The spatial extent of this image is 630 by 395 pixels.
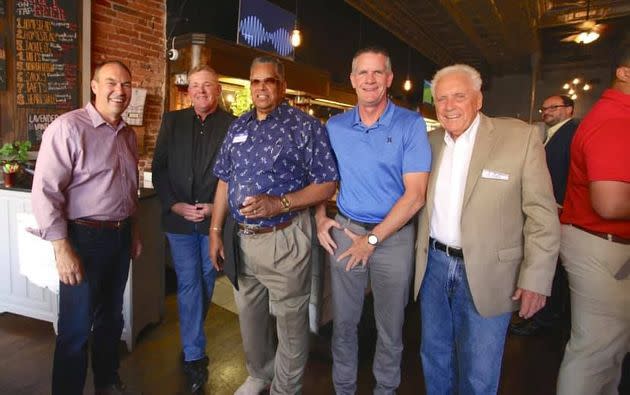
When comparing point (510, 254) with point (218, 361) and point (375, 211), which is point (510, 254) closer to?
point (375, 211)

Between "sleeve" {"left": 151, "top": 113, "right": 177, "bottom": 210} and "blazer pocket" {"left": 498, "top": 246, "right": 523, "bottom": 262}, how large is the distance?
189 cm

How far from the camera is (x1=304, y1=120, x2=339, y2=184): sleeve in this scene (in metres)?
2.11

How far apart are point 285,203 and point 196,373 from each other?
1388 millimetres

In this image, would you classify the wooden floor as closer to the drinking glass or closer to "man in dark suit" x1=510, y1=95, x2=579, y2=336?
"man in dark suit" x1=510, y1=95, x2=579, y2=336

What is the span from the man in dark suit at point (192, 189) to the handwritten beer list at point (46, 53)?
195cm

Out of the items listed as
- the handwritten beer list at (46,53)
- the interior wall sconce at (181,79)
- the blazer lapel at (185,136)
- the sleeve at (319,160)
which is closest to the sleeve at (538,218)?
the sleeve at (319,160)

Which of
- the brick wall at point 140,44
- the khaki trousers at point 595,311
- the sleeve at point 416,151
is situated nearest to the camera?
the khaki trousers at point 595,311

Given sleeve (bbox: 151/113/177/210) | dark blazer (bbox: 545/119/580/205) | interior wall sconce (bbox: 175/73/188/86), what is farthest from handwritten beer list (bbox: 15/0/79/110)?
dark blazer (bbox: 545/119/580/205)

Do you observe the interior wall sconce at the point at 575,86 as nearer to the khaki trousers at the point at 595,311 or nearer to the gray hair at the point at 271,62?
the khaki trousers at the point at 595,311

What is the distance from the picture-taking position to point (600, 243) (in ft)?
6.06

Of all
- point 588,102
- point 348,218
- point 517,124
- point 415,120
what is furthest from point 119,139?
point 588,102

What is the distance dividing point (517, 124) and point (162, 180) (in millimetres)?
2052

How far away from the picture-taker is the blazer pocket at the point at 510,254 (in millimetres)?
1771

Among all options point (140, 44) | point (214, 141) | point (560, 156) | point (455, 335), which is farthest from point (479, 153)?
point (140, 44)
